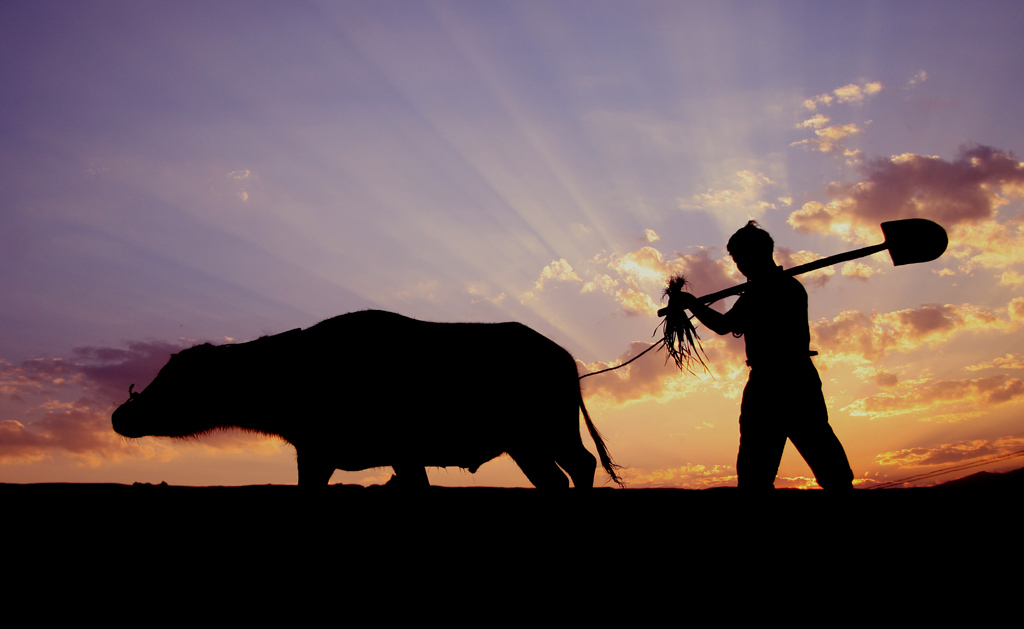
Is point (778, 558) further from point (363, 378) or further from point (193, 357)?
point (193, 357)

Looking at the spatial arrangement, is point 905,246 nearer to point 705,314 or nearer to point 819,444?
point 705,314

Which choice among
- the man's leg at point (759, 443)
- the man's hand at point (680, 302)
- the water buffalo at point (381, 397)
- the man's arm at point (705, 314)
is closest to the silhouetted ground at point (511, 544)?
the man's leg at point (759, 443)

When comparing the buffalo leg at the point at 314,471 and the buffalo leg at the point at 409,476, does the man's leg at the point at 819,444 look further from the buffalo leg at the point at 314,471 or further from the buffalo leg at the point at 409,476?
the buffalo leg at the point at 314,471

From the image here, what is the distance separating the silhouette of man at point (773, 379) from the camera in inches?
140

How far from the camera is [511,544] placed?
2.41 m

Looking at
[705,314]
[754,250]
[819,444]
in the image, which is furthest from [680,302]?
[819,444]

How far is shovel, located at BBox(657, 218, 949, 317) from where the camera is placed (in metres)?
4.00

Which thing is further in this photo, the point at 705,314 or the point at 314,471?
the point at 314,471

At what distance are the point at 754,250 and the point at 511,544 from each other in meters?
2.61

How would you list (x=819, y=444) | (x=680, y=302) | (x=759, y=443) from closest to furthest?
1. (x=819, y=444)
2. (x=759, y=443)
3. (x=680, y=302)

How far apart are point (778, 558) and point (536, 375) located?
18.1 feet

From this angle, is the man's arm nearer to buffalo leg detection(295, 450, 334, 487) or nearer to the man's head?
the man's head

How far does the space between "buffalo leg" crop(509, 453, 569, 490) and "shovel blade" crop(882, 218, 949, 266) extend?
4549mm

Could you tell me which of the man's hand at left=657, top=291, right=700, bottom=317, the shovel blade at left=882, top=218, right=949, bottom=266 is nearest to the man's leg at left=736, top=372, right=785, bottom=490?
the man's hand at left=657, top=291, right=700, bottom=317
